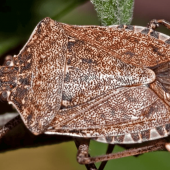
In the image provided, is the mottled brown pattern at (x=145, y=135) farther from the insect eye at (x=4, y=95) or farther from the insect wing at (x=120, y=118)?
the insect eye at (x=4, y=95)

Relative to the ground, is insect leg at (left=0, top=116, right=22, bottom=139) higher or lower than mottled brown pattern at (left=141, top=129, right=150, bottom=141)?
lower

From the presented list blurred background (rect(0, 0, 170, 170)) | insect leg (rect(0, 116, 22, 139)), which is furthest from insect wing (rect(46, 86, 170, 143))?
blurred background (rect(0, 0, 170, 170))

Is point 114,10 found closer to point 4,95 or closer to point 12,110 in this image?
point 4,95

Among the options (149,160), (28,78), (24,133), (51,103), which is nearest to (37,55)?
(28,78)

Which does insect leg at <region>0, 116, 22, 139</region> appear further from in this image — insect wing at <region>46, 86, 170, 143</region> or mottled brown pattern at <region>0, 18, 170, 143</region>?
insect wing at <region>46, 86, 170, 143</region>

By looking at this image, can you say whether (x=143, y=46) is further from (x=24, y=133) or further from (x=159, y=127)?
(x=24, y=133)

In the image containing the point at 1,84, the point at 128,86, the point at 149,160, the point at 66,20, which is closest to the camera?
the point at 128,86
